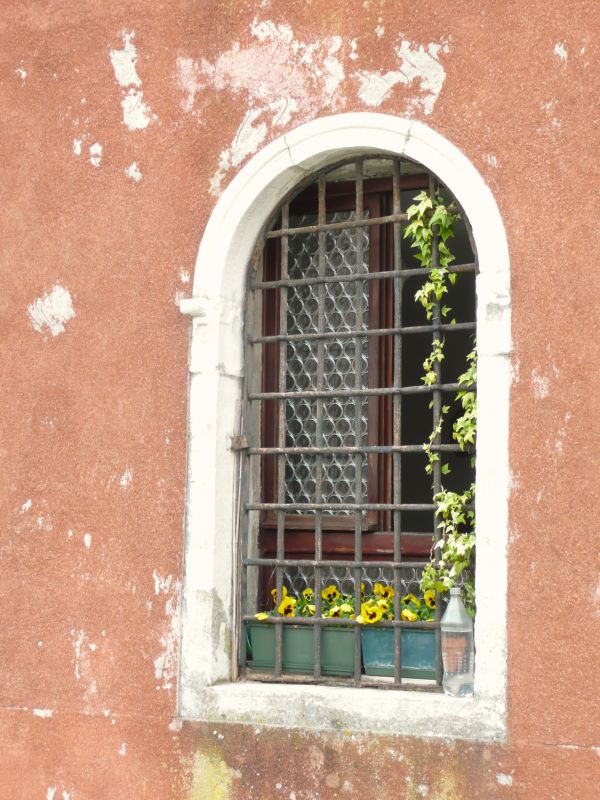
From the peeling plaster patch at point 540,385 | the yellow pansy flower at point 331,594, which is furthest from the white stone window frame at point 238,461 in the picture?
the yellow pansy flower at point 331,594

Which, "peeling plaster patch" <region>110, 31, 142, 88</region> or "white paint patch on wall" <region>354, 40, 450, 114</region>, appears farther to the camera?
"peeling plaster patch" <region>110, 31, 142, 88</region>

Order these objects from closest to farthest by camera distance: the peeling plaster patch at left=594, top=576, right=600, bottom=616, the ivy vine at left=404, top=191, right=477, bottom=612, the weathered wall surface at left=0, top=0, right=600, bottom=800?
the peeling plaster patch at left=594, top=576, right=600, bottom=616 → the weathered wall surface at left=0, top=0, right=600, bottom=800 → the ivy vine at left=404, top=191, right=477, bottom=612

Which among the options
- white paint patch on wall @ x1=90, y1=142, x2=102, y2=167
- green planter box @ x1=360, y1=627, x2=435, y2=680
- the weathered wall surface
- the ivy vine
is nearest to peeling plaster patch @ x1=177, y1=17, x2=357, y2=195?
the weathered wall surface

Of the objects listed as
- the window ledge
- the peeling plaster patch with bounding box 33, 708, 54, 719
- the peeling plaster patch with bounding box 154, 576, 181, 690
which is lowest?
the peeling plaster patch with bounding box 33, 708, 54, 719

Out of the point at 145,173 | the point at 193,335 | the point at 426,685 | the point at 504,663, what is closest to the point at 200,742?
the point at 426,685

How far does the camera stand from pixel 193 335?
4520 mm

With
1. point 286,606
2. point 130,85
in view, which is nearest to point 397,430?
point 286,606

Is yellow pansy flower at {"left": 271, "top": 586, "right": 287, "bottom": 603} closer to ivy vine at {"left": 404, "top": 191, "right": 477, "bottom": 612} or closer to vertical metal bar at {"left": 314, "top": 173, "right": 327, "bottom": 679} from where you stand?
vertical metal bar at {"left": 314, "top": 173, "right": 327, "bottom": 679}

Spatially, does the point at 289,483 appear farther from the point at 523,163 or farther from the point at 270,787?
the point at 523,163

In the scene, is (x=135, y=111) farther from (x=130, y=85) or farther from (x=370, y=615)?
(x=370, y=615)

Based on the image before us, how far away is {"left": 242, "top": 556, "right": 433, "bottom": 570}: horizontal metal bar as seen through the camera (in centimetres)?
419

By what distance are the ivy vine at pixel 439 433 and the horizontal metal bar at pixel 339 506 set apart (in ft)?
0.28

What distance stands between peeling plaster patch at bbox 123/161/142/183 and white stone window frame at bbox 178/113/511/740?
1.37ft

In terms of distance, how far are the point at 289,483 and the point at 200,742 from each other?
1.10 meters
